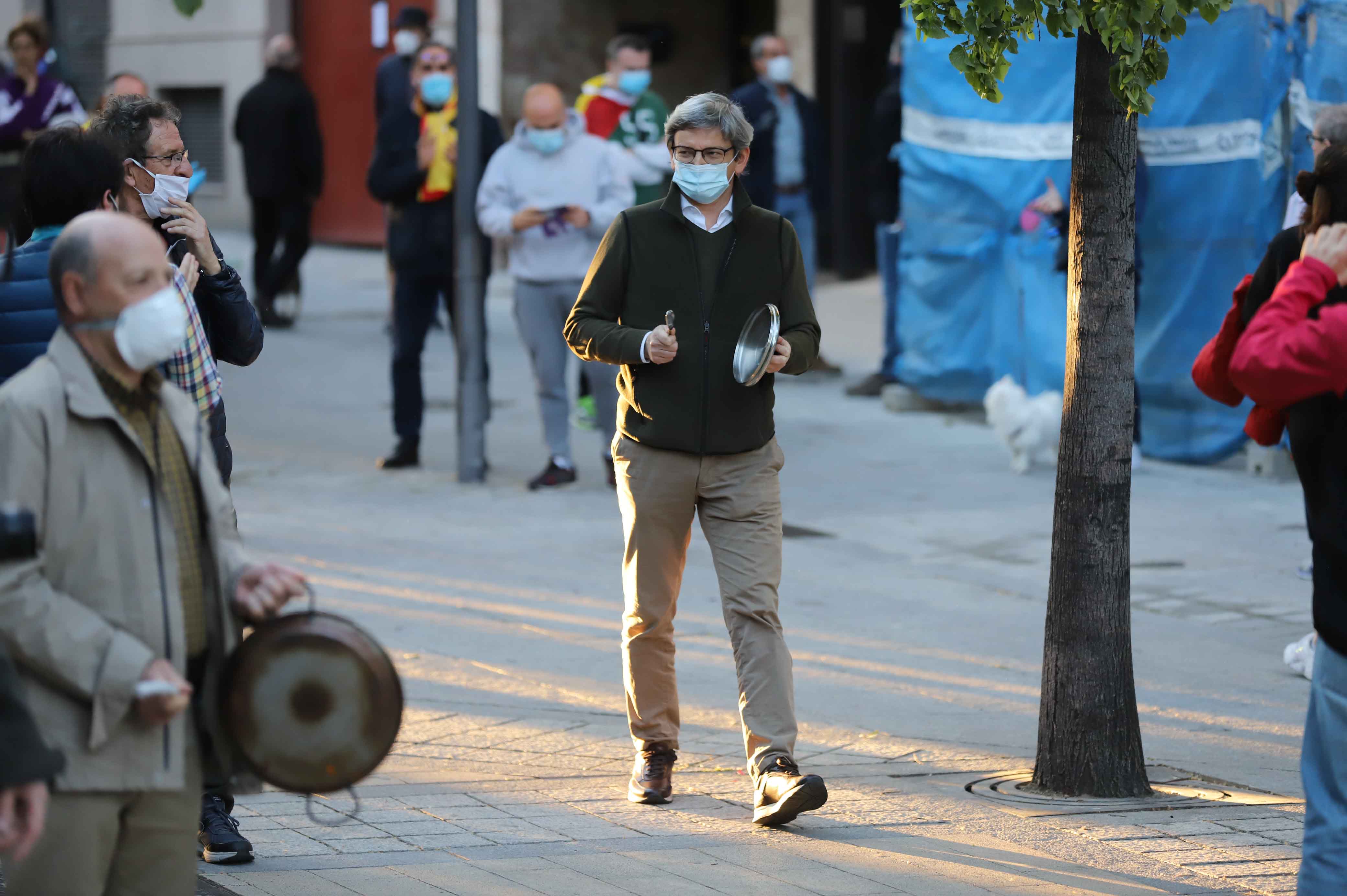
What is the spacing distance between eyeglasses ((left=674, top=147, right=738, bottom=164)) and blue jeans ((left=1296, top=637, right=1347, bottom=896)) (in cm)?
217

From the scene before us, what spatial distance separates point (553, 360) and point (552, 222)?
2.41 feet

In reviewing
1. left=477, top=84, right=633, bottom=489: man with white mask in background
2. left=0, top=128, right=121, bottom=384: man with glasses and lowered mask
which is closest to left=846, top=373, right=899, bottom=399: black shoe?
left=477, top=84, right=633, bottom=489: man with white mask in background

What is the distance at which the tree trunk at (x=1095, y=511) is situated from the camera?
207 inches

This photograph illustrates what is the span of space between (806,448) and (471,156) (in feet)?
9.22

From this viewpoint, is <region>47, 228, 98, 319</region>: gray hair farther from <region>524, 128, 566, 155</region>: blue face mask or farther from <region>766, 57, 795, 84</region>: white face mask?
<region>766, 57, 795, 84</region>: white face mask

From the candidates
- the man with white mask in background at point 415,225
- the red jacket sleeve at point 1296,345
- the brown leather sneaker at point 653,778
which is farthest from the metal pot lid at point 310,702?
the man with white mask in background at point 415,225

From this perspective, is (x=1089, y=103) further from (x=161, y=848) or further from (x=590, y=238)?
(x=590, y=238)

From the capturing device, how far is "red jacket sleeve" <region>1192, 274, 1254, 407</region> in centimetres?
397

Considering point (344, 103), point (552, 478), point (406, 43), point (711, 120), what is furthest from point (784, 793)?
point (344, 103)

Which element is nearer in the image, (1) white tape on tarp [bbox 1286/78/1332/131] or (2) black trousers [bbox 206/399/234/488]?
(2) black trousers [bbox 206/399/234/488]

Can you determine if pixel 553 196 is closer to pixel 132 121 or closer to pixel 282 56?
pixel 132 121

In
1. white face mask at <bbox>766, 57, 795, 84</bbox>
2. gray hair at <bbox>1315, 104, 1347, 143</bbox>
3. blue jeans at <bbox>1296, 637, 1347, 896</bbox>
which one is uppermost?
white face mask at <bbox>766, 57, 795, 84</bbox>

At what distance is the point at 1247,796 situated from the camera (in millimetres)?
5359

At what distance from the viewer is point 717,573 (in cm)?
518
